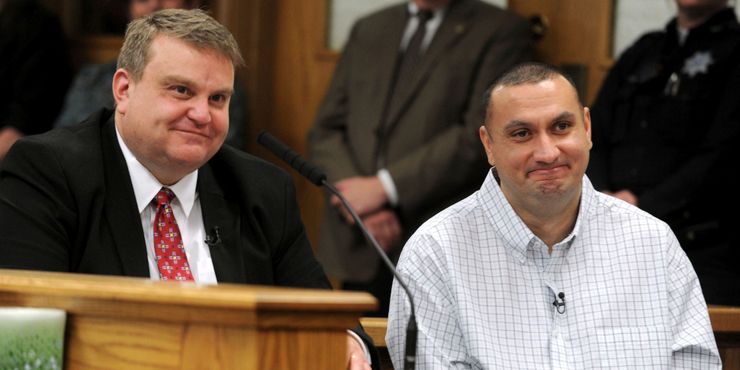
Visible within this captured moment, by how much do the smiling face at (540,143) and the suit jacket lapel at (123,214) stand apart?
0.76 meters

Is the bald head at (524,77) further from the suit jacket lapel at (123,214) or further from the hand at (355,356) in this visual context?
the suit jacket lapel at (123,214)

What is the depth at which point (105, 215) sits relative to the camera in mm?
2539

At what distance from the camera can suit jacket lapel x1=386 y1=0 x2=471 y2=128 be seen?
4.32 meters

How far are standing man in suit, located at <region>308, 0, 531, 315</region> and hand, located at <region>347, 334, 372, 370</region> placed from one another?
71.9 inches

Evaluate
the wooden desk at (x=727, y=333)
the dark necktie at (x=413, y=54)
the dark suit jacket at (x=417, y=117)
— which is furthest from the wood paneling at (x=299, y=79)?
the wooden desk at (x=727, y=333)

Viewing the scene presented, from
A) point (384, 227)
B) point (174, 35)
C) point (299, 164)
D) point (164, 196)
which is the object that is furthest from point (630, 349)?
point (384, 227)

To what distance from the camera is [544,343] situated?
259 centimetres

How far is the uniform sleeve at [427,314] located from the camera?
2.55 meters

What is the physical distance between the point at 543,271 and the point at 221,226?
0.66 m

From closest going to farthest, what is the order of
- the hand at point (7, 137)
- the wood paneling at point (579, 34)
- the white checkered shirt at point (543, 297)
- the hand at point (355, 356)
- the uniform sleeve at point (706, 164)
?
the hand at point (355, 356)
the white checkered shirt at point (543, 297)
the uniform sleeve at point (706, 164)
the wood paneling at point (579, 34)
the hand at point (7, 137)

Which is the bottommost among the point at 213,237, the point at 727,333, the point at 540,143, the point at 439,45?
the point at 727,333

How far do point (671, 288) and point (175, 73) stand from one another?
1.09m

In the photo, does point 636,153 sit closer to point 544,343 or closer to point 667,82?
point 667,82

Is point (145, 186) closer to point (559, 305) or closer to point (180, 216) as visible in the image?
point (180, 216)
